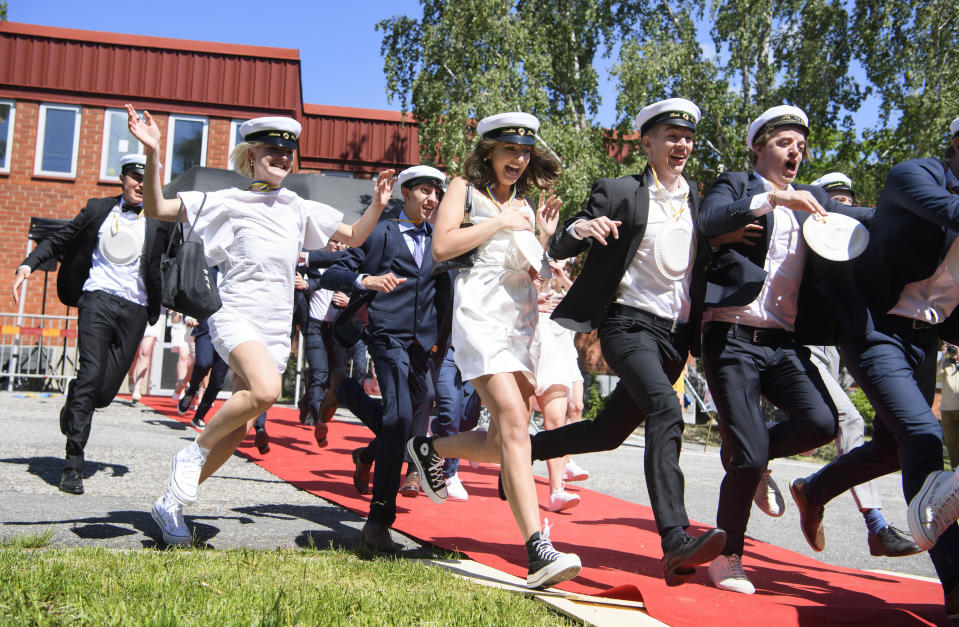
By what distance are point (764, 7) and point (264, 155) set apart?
21.2 meters

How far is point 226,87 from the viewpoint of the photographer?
2261 cm

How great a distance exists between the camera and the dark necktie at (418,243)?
228 inches

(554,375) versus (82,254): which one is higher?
(82,254)

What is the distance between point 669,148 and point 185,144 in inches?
813

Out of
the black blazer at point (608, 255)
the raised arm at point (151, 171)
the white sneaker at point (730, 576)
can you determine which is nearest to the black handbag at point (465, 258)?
the black blazer at point (608, 255)

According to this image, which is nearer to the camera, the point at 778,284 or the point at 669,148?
the point at 669,148

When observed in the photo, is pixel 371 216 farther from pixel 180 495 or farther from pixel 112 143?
pixel 112 143

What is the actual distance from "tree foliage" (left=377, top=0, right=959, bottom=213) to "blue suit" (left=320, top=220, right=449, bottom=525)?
15.7 m

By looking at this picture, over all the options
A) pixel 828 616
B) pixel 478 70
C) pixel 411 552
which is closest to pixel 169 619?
pixel 411 552

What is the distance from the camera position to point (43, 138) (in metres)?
22.4

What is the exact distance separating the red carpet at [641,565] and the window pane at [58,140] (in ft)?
57.5

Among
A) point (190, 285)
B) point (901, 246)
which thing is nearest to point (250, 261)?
point (190, 285)

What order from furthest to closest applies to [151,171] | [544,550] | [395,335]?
[395,335] < [151,171] < [544,550]

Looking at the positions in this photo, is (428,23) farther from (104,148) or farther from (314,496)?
(314,496)
